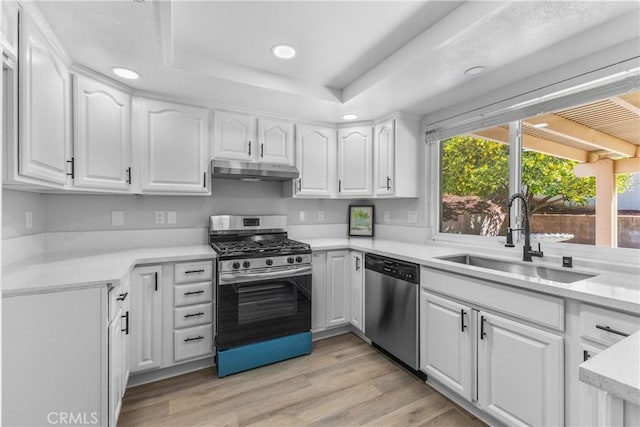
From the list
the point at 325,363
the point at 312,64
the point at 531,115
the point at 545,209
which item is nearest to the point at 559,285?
the point at 545,209

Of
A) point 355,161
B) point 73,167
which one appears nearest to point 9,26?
point 73,167

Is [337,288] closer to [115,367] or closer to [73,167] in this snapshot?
[115,367]

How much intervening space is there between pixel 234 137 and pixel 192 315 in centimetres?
157

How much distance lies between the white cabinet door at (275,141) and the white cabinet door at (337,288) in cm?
107

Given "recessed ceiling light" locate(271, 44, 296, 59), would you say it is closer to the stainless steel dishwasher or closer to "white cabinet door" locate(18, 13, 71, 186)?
"white cabinet door" locate(18, 13, 71, 186)

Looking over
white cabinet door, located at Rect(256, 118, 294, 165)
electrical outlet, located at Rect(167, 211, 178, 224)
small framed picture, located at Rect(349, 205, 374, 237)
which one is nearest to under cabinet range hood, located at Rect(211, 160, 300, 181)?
white cabinet door, located at Rect(256, 118, 294, 165)

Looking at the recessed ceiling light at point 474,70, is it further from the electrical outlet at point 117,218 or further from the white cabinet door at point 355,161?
the electrical outlet at point 117,218

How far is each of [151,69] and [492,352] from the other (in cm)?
280

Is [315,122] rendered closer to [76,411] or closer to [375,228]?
[375,228]

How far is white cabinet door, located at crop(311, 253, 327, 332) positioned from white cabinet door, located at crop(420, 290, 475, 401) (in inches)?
37.2

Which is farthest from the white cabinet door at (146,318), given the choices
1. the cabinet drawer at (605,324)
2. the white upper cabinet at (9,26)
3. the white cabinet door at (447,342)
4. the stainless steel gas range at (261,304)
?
the cabinet drawer at (605,324)

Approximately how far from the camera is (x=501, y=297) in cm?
162

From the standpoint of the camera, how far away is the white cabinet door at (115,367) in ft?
4.96

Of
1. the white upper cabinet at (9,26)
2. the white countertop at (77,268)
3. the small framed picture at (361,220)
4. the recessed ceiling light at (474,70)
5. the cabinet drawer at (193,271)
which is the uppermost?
the recessed ceiling light at (474,70)
